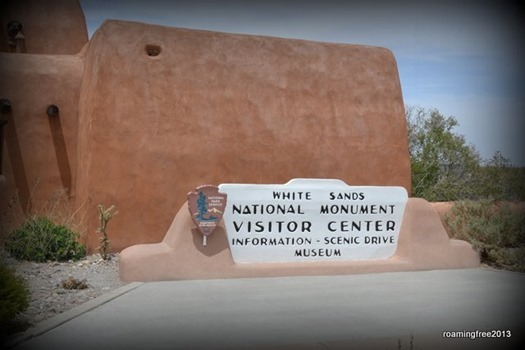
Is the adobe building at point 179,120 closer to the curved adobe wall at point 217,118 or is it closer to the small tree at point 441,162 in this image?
the curved adobe wall at point 217,118

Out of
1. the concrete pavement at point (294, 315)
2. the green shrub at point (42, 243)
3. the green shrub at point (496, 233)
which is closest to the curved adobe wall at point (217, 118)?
the green shrub at point (42, 243)

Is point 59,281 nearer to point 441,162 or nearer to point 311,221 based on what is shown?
point 311,221

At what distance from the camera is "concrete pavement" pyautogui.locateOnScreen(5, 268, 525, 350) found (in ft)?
16.2

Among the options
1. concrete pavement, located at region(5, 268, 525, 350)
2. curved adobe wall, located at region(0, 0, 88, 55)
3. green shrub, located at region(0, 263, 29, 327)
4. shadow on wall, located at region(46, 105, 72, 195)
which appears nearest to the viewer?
concrete pavement, located at region(5, 268, 525, 350)

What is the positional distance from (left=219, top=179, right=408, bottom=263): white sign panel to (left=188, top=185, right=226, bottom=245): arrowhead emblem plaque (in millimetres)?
203

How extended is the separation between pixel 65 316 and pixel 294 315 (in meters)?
2.39

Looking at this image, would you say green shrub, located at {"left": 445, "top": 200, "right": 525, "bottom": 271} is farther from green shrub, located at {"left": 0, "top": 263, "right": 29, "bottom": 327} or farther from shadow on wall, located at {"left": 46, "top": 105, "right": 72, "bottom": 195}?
shadow on wall, located at {"left": 46, "top": 105, "right": 72, "bottom": 195}

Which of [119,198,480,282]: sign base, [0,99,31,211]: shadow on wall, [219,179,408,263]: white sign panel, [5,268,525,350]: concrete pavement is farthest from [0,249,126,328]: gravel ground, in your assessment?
[0,99,31,211]: shadow on wall

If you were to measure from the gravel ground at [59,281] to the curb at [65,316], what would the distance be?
160 millimetres

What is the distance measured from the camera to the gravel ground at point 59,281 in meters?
6.38

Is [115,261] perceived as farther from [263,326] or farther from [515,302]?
[515,302]

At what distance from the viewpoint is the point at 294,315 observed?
6066 millimetres

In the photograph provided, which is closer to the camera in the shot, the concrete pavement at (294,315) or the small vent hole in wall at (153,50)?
the concrete pavement at (294,315)

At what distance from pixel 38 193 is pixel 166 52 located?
4.17 m
